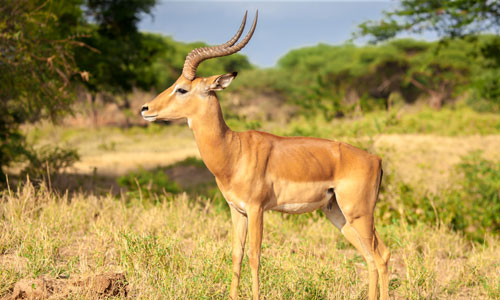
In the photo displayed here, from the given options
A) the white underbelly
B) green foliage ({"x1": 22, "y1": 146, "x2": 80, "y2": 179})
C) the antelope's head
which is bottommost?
green foliage ({"x1": 22, "y1": 146, "x2": 80, "y2": 179})

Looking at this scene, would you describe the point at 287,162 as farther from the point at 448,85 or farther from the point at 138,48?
the point at 448,85

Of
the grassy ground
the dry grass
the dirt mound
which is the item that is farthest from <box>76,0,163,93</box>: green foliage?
the dirt mound

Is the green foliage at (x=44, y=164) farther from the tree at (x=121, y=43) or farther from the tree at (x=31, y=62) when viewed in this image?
the tree at (x=121, y=43)

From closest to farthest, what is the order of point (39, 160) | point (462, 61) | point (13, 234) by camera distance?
point (13, 234)
point (39, 160)
point (462, 61)

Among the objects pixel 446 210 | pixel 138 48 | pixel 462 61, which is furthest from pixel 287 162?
pixel 462 61

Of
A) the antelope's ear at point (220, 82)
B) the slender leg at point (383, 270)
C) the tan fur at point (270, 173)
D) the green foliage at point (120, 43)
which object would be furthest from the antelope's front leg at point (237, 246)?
the green foliage at point (120, 43)

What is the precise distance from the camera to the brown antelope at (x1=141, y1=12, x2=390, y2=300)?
13.2 feet

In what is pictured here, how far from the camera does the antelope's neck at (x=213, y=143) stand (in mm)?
4082

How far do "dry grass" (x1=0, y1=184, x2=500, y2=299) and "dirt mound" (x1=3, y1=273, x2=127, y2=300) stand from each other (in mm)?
170

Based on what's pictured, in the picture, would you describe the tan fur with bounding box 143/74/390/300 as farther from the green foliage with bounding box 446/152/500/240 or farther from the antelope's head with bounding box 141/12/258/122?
the green foliage with bounding box 446/152/500/240

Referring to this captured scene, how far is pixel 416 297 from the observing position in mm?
4863

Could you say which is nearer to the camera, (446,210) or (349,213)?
(349,213)

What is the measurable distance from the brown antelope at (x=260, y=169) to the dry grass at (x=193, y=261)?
584 mm

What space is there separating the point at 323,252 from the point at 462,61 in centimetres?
3122
